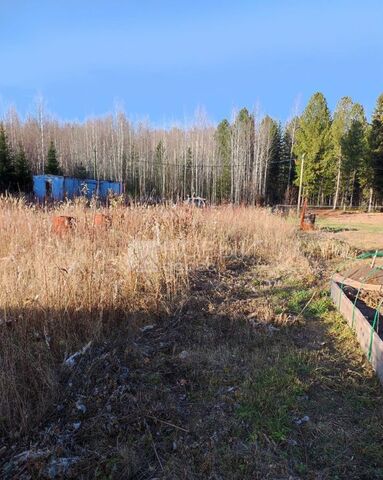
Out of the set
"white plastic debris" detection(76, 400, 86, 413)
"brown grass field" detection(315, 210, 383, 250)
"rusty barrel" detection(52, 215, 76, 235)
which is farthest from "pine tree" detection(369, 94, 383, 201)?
"white plastic debris" detection(76, 400, 86, 413)

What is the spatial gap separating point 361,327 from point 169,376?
1.83 meters

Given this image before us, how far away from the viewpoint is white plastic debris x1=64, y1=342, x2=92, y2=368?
255cm

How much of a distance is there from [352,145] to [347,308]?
28.9 meters

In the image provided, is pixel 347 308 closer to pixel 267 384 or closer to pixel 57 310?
pixel 267 384

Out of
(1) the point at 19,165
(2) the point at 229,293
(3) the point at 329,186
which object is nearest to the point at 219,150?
(3) the point at 329,186

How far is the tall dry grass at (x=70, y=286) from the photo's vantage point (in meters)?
2.38

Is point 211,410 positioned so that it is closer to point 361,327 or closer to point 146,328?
point 146,328

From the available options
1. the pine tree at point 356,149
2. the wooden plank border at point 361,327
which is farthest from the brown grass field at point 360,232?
the pine tree at point 356,149

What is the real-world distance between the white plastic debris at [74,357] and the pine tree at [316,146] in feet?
99.2

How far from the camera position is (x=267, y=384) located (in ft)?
8.20

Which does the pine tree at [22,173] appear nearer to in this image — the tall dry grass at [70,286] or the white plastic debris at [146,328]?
the tall dry grass at [70,286]

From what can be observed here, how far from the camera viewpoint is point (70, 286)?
3.19m

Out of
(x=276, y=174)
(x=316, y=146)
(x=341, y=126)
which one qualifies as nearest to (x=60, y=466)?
(x=316, y=146)

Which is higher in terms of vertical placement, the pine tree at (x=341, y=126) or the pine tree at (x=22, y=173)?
the pine tree at (x=341, y=126)
